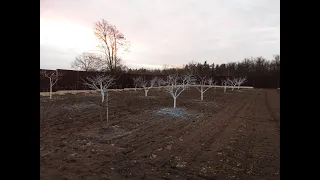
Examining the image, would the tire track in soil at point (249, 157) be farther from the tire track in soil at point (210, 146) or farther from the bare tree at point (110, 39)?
the bare tree at point (110, 39)

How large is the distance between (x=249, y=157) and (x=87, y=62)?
318 inches

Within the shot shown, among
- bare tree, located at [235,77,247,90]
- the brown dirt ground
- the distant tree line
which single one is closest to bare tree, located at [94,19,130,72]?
the distant tree line

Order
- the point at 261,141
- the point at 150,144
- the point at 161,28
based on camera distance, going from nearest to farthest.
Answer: the point at 150,144, the point at 261,141, the point at 161,28

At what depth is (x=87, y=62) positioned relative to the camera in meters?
9.45

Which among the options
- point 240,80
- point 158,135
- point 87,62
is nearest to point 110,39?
point 87,62

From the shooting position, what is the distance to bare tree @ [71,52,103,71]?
30.3 ft

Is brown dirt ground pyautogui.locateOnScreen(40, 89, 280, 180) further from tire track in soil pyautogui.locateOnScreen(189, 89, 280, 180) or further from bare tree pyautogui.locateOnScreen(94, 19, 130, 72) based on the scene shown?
bare tree pyautogui.locateOnScreen(94, 19, 130, 72)

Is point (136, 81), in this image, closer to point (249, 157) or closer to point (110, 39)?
point (110, 39)

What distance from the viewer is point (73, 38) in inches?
114

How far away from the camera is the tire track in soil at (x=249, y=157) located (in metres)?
2.47

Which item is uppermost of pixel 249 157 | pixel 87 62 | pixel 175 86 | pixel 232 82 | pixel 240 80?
pixel 87 62
